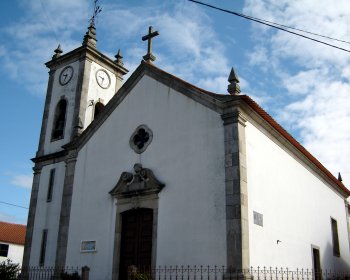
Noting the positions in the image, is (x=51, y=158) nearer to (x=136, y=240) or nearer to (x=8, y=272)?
(x=8, y=272)

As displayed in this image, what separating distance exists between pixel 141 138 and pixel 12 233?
2371cm

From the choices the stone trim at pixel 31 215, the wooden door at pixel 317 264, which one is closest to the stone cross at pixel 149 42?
the stone trim at pixel 31 215

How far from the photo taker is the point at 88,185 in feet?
45.4

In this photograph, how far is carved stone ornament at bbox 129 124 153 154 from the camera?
12.9 m

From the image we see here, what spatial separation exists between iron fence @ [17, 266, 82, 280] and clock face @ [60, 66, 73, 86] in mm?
7446

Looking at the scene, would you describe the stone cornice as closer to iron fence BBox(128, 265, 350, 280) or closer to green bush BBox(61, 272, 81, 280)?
green bush BBox(61, 272, 81, 280)

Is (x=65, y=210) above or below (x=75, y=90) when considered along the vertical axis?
below

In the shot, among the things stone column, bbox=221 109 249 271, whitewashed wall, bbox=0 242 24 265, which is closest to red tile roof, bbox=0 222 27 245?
whitewashed wall, bbox=0 242 24 265

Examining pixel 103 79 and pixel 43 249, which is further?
pixel 103 79

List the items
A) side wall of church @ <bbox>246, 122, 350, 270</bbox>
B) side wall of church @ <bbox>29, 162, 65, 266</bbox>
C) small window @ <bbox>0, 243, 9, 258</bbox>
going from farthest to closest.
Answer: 1. small window @ <bbox>0, 243, 9, 258</bbox>
2. side wall of church @ <bbox>29, 162, 65, 266</bbox>
3. side wall of church @ <bbox>246, 122, 350, 270</bbox>

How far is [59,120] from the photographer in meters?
17.8

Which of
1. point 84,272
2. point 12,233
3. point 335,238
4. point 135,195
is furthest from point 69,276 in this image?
point 12,233

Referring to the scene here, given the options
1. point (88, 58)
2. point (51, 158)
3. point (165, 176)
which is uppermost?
point (88, 58)

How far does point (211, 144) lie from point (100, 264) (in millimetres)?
4744
